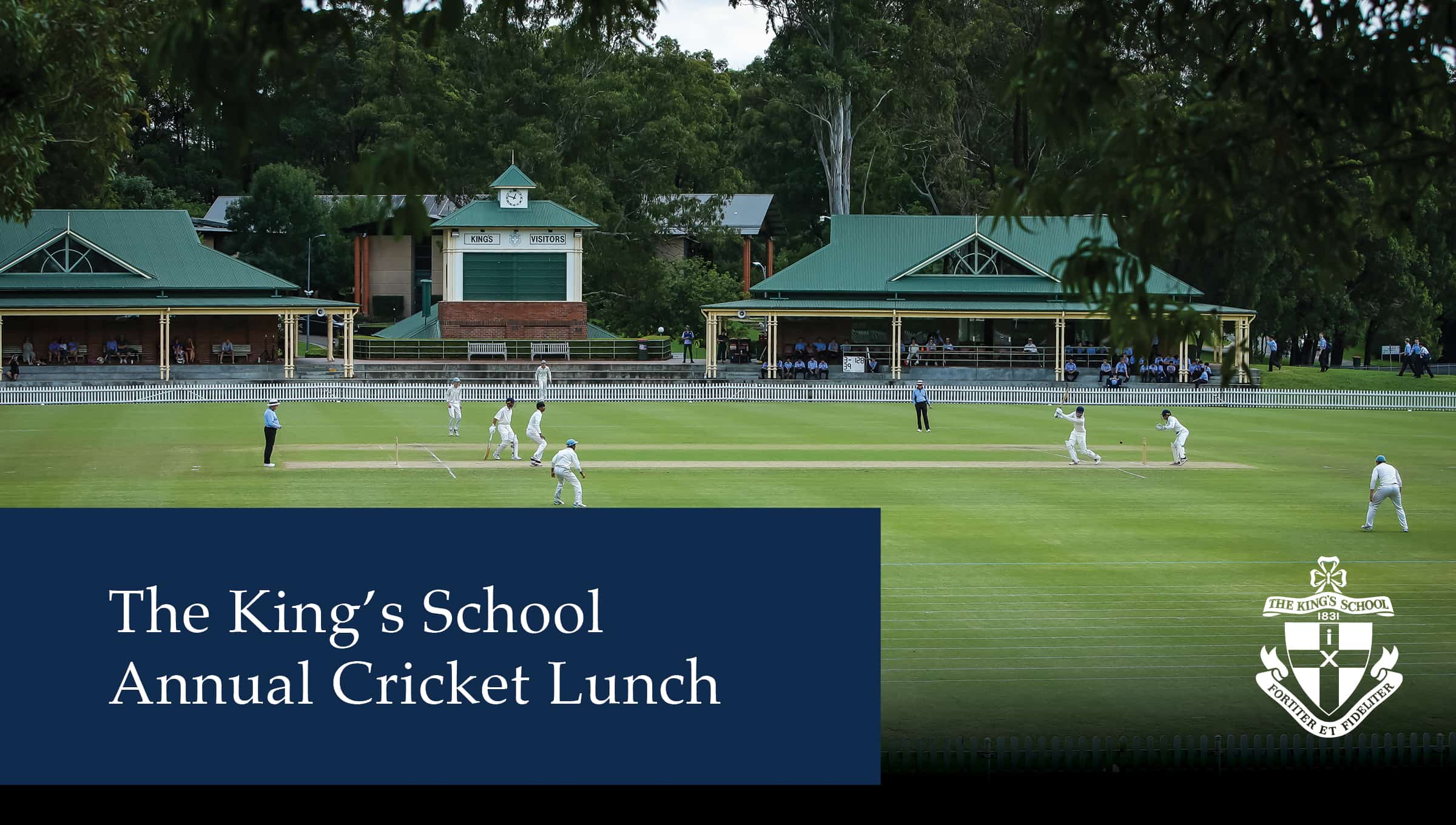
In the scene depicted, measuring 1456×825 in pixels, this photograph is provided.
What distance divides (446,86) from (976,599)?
6932cm

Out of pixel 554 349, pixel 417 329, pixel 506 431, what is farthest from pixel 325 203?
pixel 506 431

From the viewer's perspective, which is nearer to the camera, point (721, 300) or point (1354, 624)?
point (1354, 624)

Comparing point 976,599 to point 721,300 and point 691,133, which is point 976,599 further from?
point 691,133

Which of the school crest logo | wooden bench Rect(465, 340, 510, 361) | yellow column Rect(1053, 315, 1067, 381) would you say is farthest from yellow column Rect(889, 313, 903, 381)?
the school crest logo

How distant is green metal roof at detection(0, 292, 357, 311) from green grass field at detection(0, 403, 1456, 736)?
12.3m

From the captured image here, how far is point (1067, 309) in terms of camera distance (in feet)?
202

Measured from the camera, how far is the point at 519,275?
68.8 metres

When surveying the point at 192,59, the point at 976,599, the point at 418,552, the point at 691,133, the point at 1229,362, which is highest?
the point at 691,133

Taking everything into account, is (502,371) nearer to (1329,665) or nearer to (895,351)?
(895,351)

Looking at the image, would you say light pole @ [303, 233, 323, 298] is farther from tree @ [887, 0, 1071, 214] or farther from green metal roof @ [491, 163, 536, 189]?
tree @ [887, 0, 1071, 214]

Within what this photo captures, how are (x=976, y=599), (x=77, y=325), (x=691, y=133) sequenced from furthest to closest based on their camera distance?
(x=691, y=133)
(x=77, y=325)
(x=976, y=599)

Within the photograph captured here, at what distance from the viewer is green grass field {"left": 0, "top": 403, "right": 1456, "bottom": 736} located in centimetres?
1322

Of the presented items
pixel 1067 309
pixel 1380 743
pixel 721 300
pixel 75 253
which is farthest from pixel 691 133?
pixel 1380 743

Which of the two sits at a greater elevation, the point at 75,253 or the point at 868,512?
the point at 75,253
